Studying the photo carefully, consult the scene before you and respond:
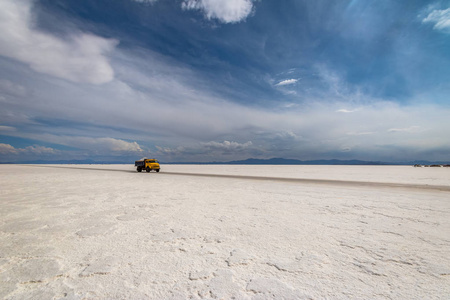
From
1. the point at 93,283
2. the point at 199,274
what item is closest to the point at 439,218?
the point at 199,274

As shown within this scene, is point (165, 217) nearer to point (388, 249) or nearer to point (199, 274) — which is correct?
Result: point (199, 274)

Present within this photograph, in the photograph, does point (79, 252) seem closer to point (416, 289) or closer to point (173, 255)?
point (173, 255)

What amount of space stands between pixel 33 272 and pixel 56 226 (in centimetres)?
265

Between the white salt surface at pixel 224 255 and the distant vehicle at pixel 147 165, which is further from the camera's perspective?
the distant vehicle at pixel 147 165

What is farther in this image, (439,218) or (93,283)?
(439,218)

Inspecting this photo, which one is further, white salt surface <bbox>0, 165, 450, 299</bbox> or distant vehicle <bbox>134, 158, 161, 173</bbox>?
distant vehicle <bbox>134, 158, 161, 173</bbox>

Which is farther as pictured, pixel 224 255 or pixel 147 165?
pixel 147 165

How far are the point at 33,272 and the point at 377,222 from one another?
7.78m

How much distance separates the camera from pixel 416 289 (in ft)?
9.10

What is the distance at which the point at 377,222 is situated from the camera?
579 centimetres

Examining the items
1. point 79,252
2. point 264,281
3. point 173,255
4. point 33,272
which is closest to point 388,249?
point 264,281

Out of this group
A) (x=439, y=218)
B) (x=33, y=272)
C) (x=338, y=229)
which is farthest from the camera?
(x=439, y=218)

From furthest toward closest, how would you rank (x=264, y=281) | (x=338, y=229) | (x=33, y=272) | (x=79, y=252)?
(x=338, y=229)
(x=79, y=252)
(x=33, y=272)
(x=264, y=281)

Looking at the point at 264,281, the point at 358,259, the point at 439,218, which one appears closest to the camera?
the point at 264,281
